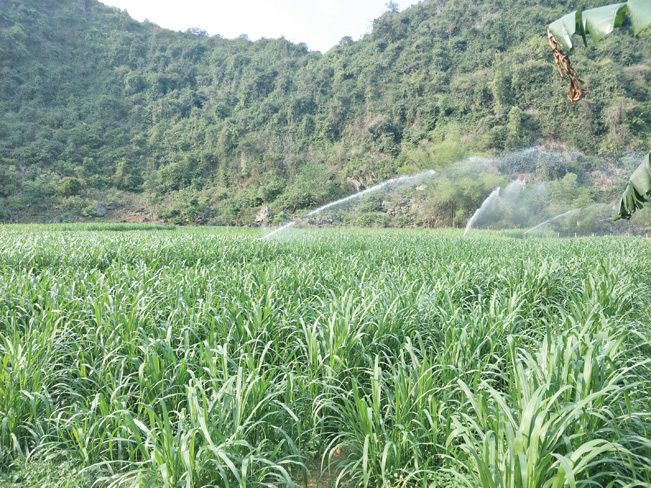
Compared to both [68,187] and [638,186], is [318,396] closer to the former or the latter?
[638,186]

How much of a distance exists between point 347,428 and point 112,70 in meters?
63.3

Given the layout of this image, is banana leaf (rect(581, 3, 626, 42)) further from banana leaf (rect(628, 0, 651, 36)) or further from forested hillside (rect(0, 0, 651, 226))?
forested hillside (rect(0, 0, 651, 226))

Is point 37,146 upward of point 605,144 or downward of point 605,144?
upward

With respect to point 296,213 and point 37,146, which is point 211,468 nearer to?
point 296,213

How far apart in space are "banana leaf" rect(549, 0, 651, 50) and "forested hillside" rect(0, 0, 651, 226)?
26.0 m

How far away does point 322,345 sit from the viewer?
2.41 metres

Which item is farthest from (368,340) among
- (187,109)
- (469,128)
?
(187,109)

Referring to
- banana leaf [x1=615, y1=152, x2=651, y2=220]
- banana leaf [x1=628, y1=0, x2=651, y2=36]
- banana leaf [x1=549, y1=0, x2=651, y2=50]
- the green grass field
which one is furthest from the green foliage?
banana leaf [x1=628, y1=0, x2=651, y2=36]

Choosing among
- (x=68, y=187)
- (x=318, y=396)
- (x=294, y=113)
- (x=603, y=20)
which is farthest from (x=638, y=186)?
(x=294, y=113)

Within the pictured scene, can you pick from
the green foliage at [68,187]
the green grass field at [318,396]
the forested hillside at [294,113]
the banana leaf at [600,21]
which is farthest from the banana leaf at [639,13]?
the green foliage at [68,187]

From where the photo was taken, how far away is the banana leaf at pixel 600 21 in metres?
1.40

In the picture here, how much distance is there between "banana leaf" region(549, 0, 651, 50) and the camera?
140 centimetres

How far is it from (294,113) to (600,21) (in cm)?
4798

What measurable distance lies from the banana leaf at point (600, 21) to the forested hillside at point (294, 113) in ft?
85.5
